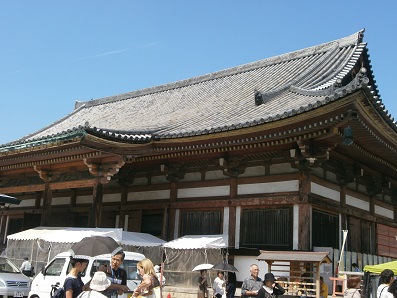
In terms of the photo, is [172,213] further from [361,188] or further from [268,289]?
[268,289]

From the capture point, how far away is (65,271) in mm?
11031

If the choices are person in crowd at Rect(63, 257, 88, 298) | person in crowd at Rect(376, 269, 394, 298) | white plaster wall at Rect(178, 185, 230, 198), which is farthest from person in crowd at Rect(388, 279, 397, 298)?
white plaster wall at Rect(178, 185, 230, 198)

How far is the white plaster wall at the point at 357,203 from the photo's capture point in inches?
584

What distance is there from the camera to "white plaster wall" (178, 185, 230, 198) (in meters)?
14.4

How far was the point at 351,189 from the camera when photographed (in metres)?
15.1

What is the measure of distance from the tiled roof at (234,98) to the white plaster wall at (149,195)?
84.2 inches

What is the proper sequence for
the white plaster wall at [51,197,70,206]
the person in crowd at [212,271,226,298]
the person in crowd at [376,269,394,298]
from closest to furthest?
the person in crowd at [376,269,394,298] → the person in crowd at [212,271,226,298] → the white plaster wall at [51,197,70,206]

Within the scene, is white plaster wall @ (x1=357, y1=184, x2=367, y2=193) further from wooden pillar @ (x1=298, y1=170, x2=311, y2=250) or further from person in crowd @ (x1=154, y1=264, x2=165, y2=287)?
person in crowd @ (x1=154, y1=264, x2=165, y2=287)

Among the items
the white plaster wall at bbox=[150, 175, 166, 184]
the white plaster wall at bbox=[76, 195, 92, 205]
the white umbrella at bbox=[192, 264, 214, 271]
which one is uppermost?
the white plaster wall at bbox=[150, 175, 166, 184]

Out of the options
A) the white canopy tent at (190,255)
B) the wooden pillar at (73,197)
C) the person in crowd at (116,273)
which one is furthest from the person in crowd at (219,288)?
the wooden pillar at (73,197)

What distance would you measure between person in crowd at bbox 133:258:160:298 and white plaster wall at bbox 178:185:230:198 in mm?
8283

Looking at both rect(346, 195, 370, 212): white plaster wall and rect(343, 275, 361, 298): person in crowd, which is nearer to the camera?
rect(343, 275, 361, 298): person in crowd

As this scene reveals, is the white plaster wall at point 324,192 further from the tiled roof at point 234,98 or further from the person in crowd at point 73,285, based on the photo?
the person in crowd at point 73,285

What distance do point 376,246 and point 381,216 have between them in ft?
3.96
